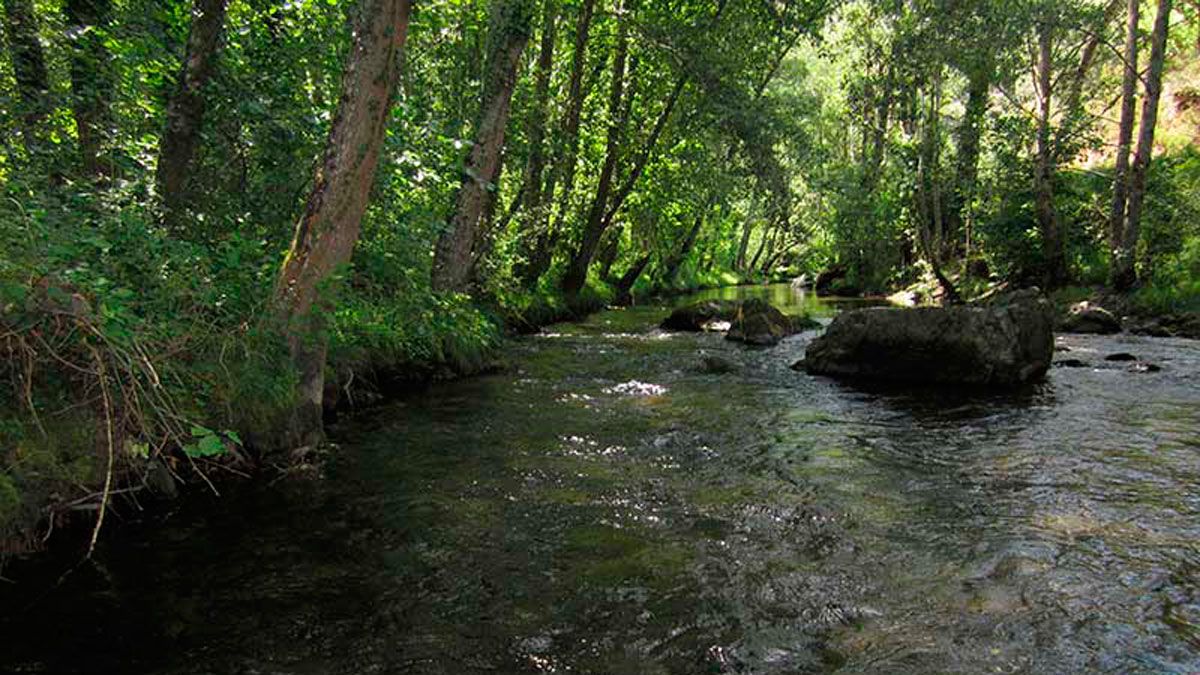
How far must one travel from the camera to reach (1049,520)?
5.84 m

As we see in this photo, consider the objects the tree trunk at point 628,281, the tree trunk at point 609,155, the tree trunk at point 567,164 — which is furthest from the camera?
the tree trunk at point 628,281

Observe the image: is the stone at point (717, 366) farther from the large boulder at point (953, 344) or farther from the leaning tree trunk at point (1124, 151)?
the leaning tree trunk at point (1124, 151)

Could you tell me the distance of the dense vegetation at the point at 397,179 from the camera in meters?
4.96

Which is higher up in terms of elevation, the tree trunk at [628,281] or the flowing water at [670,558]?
the tree trunk at [628,281]

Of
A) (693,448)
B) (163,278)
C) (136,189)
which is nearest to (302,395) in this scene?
(163,278)

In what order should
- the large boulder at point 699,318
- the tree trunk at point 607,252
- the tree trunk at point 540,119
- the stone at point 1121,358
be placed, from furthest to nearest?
the tree trunk at point 607,252 → the large boulder at point 699,318 → the tree trunk at point 540,119 → the stone at point 1121,358

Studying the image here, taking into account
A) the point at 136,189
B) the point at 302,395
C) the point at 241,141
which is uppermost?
the point at 241,141

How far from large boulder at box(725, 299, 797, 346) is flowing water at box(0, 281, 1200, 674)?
28.9 feet

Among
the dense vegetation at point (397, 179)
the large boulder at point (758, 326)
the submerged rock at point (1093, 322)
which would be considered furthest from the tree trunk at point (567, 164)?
the submerged rock at point (1093, 322)

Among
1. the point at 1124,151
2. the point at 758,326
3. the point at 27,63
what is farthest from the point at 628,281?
the point at 27,63

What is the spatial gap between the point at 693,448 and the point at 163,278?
18.3 ft

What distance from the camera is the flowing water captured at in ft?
12.9

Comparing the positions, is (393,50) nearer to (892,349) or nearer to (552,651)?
(552,651)

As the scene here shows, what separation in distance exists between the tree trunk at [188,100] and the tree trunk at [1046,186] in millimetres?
23375
